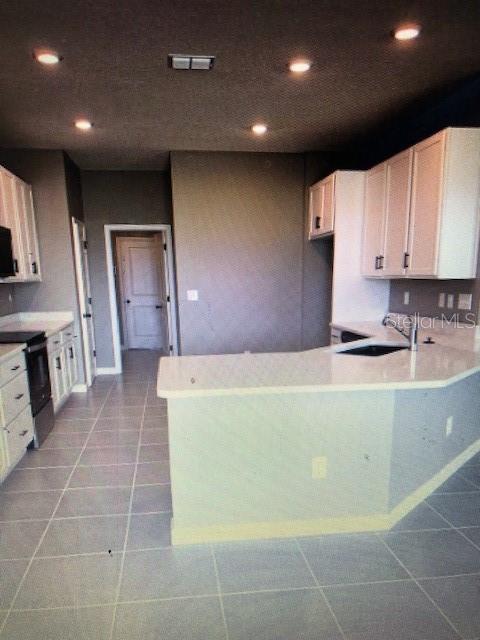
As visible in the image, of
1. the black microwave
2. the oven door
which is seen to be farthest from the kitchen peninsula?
the black microwave

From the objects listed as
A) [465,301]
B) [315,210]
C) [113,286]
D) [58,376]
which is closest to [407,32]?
[465,301]

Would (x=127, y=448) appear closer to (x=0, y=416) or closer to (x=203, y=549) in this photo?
(x=0, y=416)

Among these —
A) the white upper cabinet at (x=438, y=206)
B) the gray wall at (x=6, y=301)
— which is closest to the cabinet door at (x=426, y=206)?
the white upper cabinet at (x=438, y=206)

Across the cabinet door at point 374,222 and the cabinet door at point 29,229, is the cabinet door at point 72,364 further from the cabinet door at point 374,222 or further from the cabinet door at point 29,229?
the cabinet door at point 374,222

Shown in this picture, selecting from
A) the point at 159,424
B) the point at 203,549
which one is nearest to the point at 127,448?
the point at 159,424

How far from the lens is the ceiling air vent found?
2326mm

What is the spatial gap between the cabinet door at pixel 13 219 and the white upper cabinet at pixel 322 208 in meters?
3.15

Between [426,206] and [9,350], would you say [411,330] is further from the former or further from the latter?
[9,350]

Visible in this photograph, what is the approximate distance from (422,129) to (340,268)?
4.67 ft

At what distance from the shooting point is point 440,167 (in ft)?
9.00

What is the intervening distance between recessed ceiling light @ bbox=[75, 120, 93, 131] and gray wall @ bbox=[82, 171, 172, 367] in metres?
1.76

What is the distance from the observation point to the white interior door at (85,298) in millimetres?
4699

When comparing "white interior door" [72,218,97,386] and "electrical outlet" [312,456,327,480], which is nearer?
"electrical outlet" [312,456,327,480]

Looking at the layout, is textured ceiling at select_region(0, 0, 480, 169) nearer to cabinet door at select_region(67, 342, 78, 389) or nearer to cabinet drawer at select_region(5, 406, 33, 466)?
cabinet door at select_region(67, 342, 78, 389)
